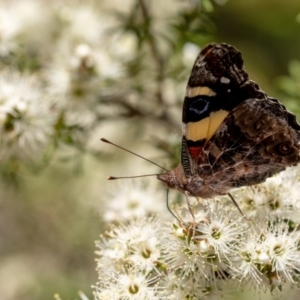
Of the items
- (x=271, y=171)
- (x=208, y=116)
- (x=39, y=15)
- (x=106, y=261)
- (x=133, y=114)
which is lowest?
(x=271, y=171)

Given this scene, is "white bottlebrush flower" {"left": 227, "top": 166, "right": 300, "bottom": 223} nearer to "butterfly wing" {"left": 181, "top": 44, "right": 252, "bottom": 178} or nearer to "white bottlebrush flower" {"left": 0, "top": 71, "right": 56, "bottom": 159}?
"butterfly wing" {"left": 181, "top": 44, "right": 252, "bottom": 178}

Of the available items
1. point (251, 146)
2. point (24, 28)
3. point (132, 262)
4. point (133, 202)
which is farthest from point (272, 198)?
Answer: point (24, 28)

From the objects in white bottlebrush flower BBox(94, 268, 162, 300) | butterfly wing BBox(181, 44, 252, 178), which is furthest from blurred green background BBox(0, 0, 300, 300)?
white bottlebrush flower BBox(94, 268, 162, 300)

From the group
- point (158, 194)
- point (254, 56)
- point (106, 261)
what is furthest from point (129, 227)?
point (254, 56)

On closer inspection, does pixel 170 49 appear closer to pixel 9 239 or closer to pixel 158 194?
pixel 158 194

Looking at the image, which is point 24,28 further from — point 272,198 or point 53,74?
point 272,198
